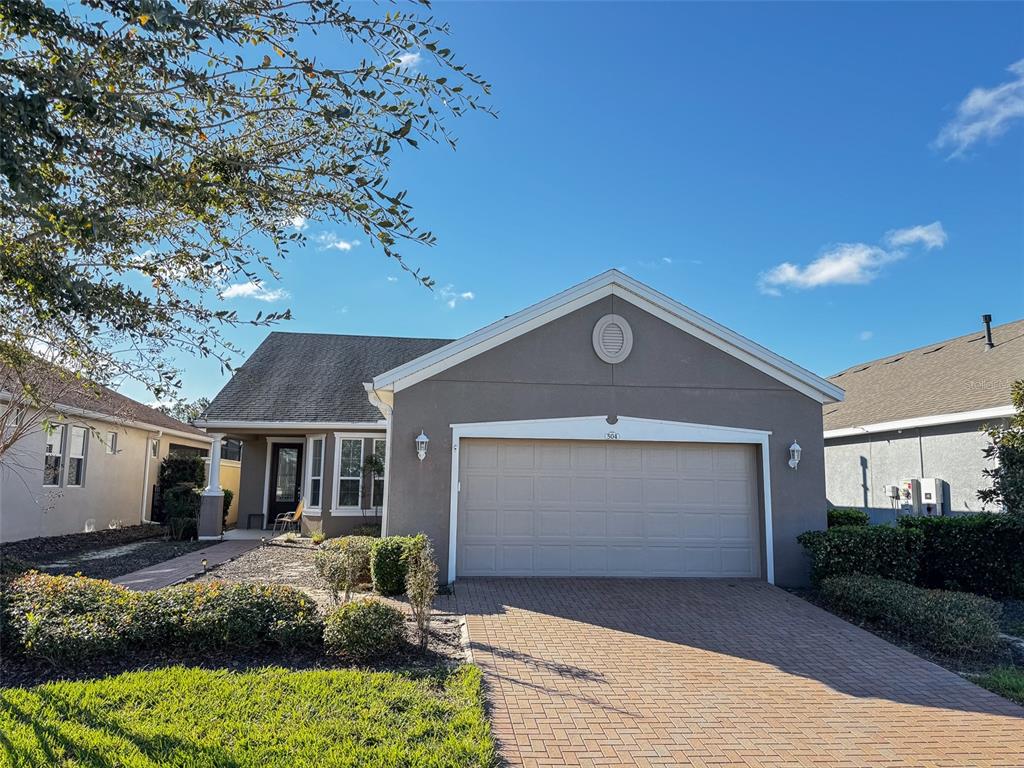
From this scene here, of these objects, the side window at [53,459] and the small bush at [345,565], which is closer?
the small bush at [345,565]

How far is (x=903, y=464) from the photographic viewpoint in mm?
15562

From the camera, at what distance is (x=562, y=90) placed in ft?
31.9

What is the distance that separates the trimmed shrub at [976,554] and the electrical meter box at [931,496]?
4.03 meters

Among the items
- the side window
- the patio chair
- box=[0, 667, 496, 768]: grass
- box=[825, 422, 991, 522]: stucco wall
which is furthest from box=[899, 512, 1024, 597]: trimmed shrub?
the side window

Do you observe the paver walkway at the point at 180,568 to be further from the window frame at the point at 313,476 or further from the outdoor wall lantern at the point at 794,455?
the outdoor wall lantern at the point at 794,455

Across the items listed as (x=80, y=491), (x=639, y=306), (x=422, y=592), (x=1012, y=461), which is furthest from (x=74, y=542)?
Answer: (x=1012, y=461)

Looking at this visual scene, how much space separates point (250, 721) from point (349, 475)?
11322 mm

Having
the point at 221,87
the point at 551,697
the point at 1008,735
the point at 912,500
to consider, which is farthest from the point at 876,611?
the point at 221,87

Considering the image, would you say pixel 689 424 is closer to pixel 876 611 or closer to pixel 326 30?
pixel 876 611

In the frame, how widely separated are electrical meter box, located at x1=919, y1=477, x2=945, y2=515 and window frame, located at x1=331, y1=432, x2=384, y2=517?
13.0 meters

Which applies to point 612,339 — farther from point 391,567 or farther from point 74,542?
point 74,542

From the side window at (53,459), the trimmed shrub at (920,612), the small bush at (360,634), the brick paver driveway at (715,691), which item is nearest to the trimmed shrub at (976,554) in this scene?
the trimmed shrub at (920,612)

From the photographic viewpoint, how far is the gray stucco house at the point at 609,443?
10.5 meters

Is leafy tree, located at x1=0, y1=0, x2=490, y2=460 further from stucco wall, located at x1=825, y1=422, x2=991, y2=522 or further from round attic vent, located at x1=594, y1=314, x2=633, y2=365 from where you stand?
stucco wall, located at x1=825, y1=422, x2=991, y2=522
